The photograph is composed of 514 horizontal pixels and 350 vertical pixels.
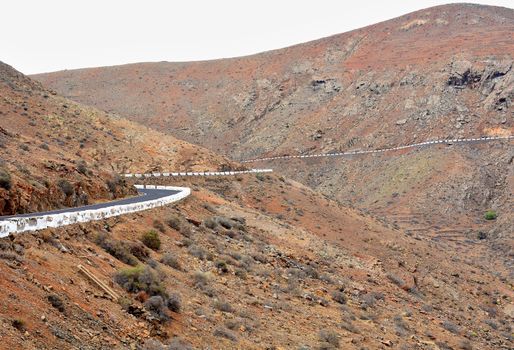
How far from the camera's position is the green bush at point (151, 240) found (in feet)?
63.0

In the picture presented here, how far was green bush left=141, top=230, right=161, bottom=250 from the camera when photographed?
19.2m

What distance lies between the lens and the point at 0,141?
26531 mm

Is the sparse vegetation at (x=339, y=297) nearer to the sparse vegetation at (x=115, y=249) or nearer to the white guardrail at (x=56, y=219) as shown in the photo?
the white guardrail at (x=56, y=219)

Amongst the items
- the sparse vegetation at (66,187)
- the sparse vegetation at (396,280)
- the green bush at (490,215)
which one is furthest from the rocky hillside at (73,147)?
the green bush at (490,215)

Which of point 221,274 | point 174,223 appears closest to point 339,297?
point 221,274

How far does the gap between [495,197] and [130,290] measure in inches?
2125

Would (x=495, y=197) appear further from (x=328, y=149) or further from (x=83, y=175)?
(x=83, y=175)

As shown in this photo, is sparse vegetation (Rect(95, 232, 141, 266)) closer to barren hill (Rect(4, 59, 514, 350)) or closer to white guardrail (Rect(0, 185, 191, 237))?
barren hill (Rect(4, 59, 514, 350))

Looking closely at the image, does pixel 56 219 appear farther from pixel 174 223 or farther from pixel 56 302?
pixel 174 223

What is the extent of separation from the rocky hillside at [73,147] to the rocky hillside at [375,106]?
21723 millimetres

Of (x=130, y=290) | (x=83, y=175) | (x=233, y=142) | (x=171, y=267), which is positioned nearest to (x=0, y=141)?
(x=83, y=175)

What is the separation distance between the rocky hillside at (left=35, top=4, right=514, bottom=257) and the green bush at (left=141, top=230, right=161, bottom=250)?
36.5 meters

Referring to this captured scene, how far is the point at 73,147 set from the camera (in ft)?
145

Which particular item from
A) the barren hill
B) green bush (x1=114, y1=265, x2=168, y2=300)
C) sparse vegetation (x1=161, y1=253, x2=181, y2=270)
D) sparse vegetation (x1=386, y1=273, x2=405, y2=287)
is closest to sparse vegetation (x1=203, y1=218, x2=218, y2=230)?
the barren hill
